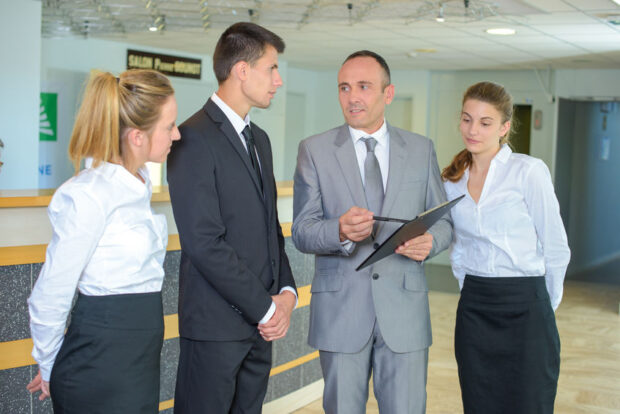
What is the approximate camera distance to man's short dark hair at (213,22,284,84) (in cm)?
240

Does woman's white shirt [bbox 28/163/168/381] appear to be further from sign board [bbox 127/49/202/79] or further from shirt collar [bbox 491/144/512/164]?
sign board [bbox 127/49/202/79]

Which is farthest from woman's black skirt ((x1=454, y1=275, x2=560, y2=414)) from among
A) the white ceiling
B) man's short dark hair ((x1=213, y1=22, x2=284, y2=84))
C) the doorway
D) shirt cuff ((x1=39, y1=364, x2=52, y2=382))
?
the doorway

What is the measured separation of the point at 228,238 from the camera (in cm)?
233

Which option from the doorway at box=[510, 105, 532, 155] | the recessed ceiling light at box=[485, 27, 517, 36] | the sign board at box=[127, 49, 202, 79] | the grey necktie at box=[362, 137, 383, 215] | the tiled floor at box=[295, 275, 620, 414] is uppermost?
the recessed ceiling light at box=[485, 27, 517, 36]

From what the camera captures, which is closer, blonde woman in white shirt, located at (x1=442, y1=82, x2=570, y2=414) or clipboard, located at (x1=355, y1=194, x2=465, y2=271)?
clipboard, located at (x1=355, y1=194, x2=465, y2=271)

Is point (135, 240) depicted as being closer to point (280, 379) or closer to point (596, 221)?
point (280, 379)

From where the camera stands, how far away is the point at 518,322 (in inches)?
110

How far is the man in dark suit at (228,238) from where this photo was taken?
2244mm

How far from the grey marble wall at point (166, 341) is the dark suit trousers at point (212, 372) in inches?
38.4

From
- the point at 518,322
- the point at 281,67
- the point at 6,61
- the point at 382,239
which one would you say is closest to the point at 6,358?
the point at 382,239

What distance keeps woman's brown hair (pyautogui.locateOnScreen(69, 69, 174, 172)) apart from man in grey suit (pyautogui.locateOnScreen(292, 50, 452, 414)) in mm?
780

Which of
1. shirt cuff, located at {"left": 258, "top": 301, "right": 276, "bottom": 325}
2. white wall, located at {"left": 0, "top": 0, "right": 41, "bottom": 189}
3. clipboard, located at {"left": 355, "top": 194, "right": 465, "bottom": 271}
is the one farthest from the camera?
white wall, located at {"left": 0, "top": 0, "right": 41, "bottom": 189}

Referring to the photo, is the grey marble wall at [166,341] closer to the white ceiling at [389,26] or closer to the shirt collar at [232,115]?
the shirt collar at [232,115]

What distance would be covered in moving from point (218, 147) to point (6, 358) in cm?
146
